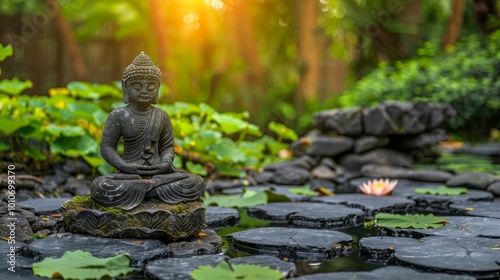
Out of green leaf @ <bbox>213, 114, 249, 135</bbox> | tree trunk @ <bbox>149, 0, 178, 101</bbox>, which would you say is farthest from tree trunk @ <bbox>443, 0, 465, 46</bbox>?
green leaf @ <bbox>213, 114, 249, 135</bbox>

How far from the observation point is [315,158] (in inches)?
268

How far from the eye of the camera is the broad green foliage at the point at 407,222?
357cm

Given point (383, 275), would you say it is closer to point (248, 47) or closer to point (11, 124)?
point (11, 124)

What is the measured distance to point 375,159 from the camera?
6.58 metres

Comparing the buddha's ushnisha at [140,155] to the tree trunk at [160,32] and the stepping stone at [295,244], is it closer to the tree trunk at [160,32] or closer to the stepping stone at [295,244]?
the stepping stone at [295,244]

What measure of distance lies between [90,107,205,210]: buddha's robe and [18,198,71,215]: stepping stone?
0.80 metres

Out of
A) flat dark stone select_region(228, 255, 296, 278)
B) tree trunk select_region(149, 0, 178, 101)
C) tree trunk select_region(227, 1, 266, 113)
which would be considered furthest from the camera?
tree trunk select_region(227, 1, 266, 113)

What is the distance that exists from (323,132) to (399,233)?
372 centimetres

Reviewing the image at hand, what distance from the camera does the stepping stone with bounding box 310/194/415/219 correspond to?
4316 millimetres

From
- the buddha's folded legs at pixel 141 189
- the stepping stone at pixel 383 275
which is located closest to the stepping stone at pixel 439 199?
the stepping stone at pixel 383 275

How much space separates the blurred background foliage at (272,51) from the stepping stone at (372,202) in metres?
1.99

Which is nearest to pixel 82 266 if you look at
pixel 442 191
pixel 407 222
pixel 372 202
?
pixel 407 222

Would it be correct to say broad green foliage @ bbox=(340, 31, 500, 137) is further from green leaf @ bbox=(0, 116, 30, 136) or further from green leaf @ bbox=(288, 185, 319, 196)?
green leaf @ bbox=(0, 116, 30, 136)

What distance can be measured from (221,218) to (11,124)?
6.82 ft
